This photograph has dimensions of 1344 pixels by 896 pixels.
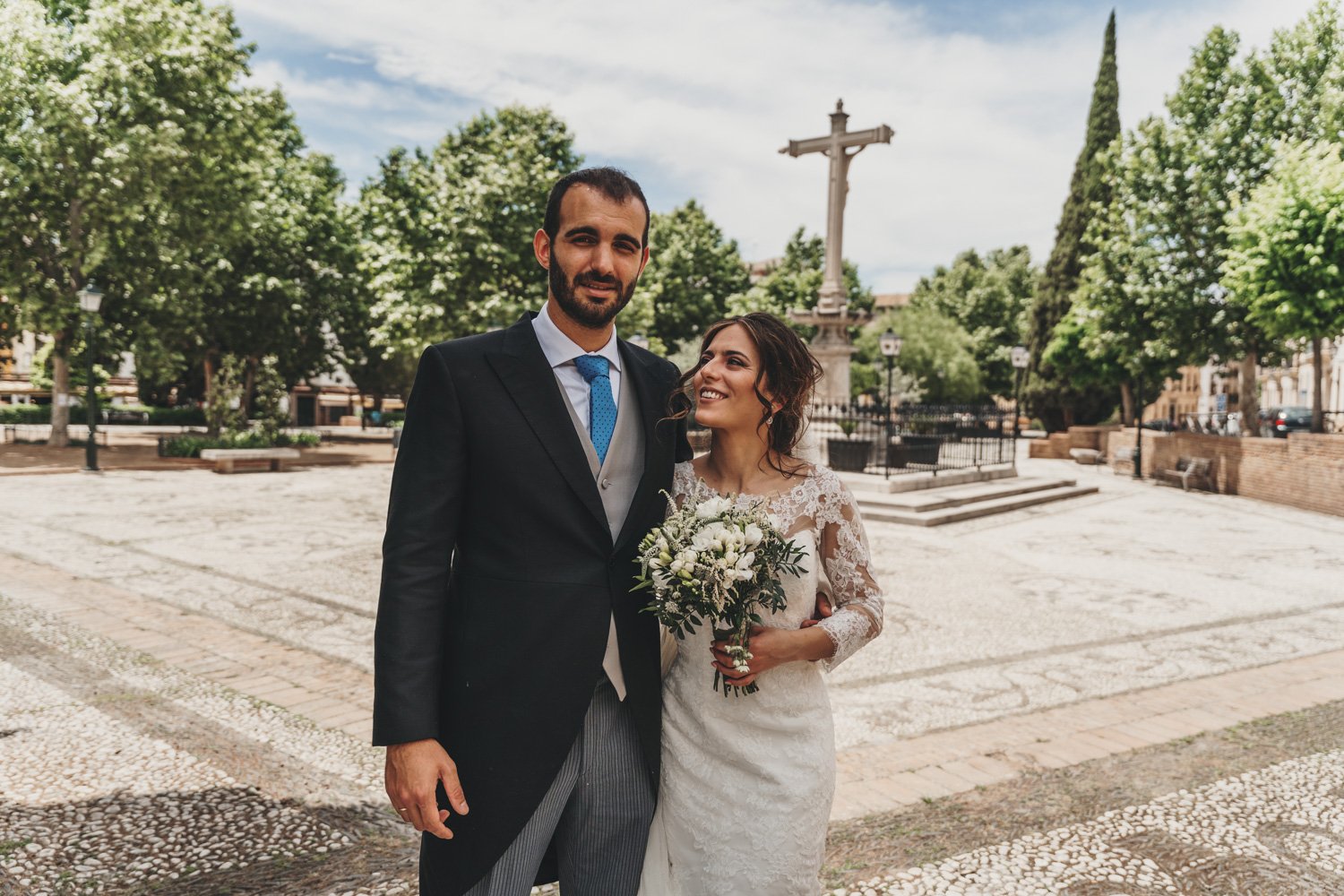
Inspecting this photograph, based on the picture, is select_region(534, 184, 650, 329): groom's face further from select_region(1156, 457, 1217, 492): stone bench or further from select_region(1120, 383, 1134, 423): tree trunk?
select_region(1120, 383, 1134, 423): tree trunk

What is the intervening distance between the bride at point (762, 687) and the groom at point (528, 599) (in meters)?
0.15

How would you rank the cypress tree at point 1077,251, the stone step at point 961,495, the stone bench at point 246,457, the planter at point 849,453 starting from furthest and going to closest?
the cypress tree at point 1077,251 < the stone bench at point 246,457 < the planter at point 849,453 < the stone step at point 961,495

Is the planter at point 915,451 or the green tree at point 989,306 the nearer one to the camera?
the planter at point 915,451

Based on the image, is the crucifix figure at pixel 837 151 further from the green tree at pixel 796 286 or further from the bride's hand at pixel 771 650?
the green tree at pixel 796 286

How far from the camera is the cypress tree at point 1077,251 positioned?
3394 cm

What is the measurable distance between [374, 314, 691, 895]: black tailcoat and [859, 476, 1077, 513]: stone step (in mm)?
13237

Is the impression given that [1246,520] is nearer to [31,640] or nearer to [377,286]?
[31,640]

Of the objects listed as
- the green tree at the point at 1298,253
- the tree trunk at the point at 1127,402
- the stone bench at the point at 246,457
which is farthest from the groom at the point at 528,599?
the tree trunk at the point at 1127,402

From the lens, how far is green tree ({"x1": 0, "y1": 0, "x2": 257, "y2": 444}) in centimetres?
2022

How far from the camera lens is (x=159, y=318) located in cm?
2484

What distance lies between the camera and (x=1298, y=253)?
629 inches

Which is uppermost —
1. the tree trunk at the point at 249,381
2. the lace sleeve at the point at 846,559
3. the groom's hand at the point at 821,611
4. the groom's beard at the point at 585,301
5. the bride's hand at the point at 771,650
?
the tree trunk at the point at 249,381

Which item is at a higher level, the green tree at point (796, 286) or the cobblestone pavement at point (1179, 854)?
the green tree at point (796, 286)

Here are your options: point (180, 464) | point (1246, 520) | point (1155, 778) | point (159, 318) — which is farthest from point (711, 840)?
point (159, 318)
